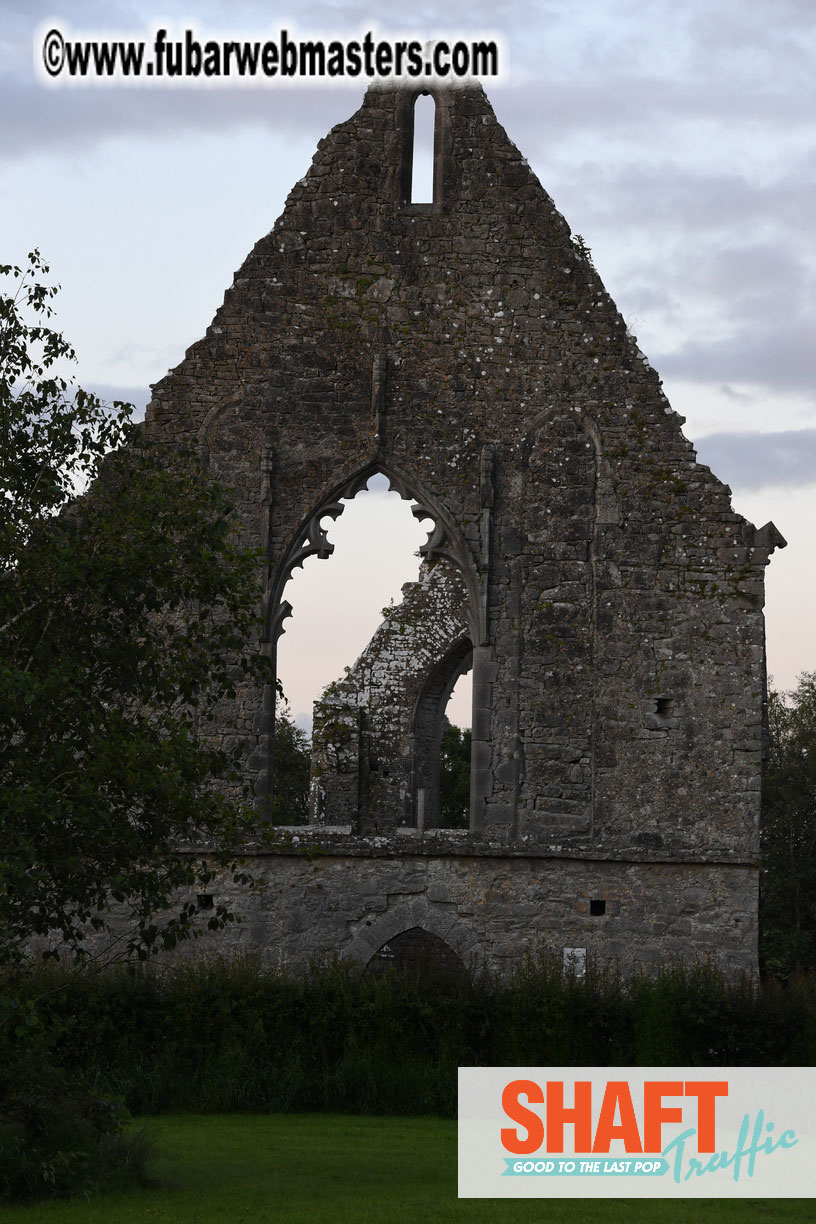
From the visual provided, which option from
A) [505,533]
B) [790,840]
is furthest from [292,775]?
[505,533]

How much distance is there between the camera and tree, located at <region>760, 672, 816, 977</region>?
28219 mm

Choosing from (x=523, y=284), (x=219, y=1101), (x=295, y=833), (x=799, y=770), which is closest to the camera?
(x=219, y=1101)

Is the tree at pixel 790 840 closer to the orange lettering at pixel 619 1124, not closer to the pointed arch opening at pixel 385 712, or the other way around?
the pointed arch opening at pixel 385 712

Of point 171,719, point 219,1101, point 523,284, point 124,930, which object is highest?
point 523,284

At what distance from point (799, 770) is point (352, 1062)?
2042cm

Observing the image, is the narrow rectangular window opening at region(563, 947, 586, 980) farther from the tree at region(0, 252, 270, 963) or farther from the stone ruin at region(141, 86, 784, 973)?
the tree at region(0, 252, 270, 963)

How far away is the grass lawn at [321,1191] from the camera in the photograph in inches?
332

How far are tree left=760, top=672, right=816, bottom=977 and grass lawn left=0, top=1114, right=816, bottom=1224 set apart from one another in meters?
16.5

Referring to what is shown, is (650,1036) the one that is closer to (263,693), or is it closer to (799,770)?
(263,693)

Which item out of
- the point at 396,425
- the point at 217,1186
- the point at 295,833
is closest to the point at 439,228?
the point at 396,425

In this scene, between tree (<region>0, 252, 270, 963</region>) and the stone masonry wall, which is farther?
the stone masonry wall

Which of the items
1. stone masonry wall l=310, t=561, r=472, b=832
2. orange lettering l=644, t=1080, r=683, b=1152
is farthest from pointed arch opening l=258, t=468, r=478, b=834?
orange lettering l=644, t=1080, r=683, b=1152

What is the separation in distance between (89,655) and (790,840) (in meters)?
23.8

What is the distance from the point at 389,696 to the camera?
2114cm
